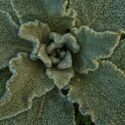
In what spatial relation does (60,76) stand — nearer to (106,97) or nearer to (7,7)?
(106,97)

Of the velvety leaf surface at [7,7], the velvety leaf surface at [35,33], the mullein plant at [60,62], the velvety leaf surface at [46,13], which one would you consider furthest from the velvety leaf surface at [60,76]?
the velvety leaf surface at [7,7]

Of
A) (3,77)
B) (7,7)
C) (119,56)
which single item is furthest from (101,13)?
(3,77)

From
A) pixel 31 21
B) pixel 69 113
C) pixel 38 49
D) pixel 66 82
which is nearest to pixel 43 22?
pixel 31 21

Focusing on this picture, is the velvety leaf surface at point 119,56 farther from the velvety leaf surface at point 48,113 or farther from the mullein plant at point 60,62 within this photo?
the velvety leaf surface at point 48,113

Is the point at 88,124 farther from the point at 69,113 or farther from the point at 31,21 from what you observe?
the point at 31,21

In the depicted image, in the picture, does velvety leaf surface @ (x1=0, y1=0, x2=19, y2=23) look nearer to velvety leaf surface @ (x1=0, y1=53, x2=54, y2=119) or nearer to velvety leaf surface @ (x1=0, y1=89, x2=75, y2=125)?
velvety leaf surface @ (x1=0, y1=53, x2=54, y2=119)

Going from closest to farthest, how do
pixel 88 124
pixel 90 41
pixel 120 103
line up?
pixel 90 41 → pixel 120 103 → pixel 88 124
